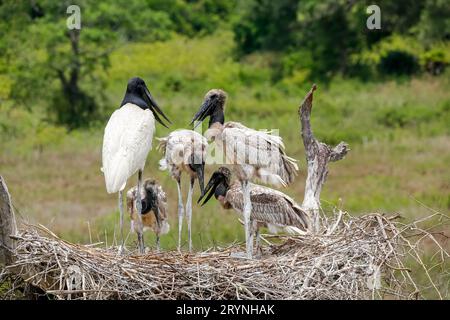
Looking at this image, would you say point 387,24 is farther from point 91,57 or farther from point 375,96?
point 91,57

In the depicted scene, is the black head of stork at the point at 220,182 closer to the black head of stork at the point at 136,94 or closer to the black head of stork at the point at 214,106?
the black head of stork at the point at 214,106

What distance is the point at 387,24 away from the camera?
31484mm

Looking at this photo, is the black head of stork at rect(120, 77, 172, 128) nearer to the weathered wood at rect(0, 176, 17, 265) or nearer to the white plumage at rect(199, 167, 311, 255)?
Result: the white plumage at rect(199, 167, 311, 255)

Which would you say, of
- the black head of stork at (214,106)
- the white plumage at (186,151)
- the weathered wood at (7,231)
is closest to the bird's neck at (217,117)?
the black head of stork at (214,106)

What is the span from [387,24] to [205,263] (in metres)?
22.7

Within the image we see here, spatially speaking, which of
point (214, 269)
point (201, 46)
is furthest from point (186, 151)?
point (201, 46)

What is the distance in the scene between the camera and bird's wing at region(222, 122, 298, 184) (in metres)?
10.3

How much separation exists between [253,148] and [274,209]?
73 cm

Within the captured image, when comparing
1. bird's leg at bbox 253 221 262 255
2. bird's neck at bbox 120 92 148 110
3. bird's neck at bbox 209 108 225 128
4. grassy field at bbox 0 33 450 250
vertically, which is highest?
bird's neck at bbox 120 92 148 110

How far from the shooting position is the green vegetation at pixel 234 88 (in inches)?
821

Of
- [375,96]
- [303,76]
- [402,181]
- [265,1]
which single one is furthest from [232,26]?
[402,181]

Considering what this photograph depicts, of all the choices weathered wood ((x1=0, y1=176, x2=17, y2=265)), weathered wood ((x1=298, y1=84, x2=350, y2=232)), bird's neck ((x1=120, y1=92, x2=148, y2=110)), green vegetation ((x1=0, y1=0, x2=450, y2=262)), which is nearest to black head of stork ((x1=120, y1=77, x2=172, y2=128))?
bird's neck ((x1=120, y1=92, x2=148, y2=110))

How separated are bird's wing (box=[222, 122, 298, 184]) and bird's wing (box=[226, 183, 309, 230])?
1.04 feet

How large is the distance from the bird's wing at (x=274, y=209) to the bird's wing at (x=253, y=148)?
1.04 feet
